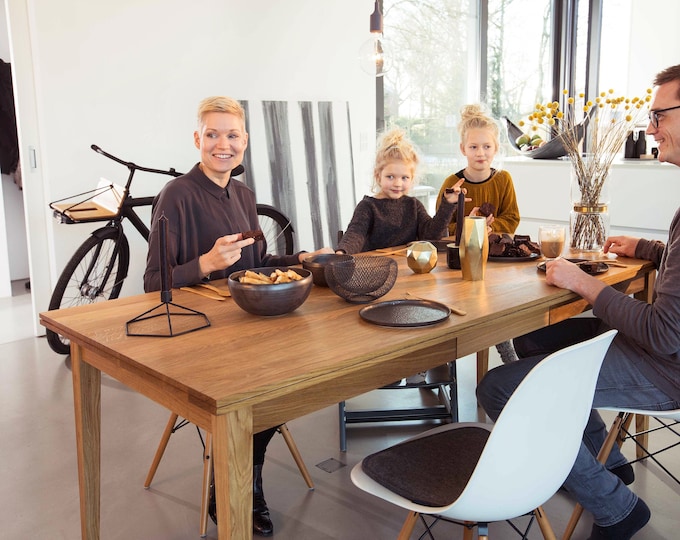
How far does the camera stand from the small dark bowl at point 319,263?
2154 mm

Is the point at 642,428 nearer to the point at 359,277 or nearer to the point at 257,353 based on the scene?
the point at 359,277

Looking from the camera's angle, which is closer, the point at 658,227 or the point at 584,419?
the point at 584,419

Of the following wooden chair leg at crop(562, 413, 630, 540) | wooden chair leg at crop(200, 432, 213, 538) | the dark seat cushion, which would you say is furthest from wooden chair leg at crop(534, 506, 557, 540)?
wooden chair leg at crop(200, 432, 213, 538)

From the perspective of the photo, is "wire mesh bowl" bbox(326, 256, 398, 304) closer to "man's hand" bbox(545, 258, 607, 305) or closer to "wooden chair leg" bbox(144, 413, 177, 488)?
"man's hand" bbox(545, 258, 607, 305)

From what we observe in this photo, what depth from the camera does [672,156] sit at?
6.66 ft

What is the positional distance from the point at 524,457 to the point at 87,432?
1.14m

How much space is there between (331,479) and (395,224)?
1104mm

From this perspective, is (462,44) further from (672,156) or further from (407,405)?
(672,156)

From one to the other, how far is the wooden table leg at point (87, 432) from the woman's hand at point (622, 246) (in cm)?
177

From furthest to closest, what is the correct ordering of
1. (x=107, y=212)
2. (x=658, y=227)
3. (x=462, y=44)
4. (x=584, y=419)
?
(x=462, y=44)
(x=658, y=227)
(x=107, y=212)
(x=584, y=419)

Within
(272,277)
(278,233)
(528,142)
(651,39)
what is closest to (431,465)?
(272,277)

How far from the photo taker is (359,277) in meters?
1.93

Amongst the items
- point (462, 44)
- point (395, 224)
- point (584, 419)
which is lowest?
point (584, 419)

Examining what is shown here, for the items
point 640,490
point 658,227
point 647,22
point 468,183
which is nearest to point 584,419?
point 640,490
